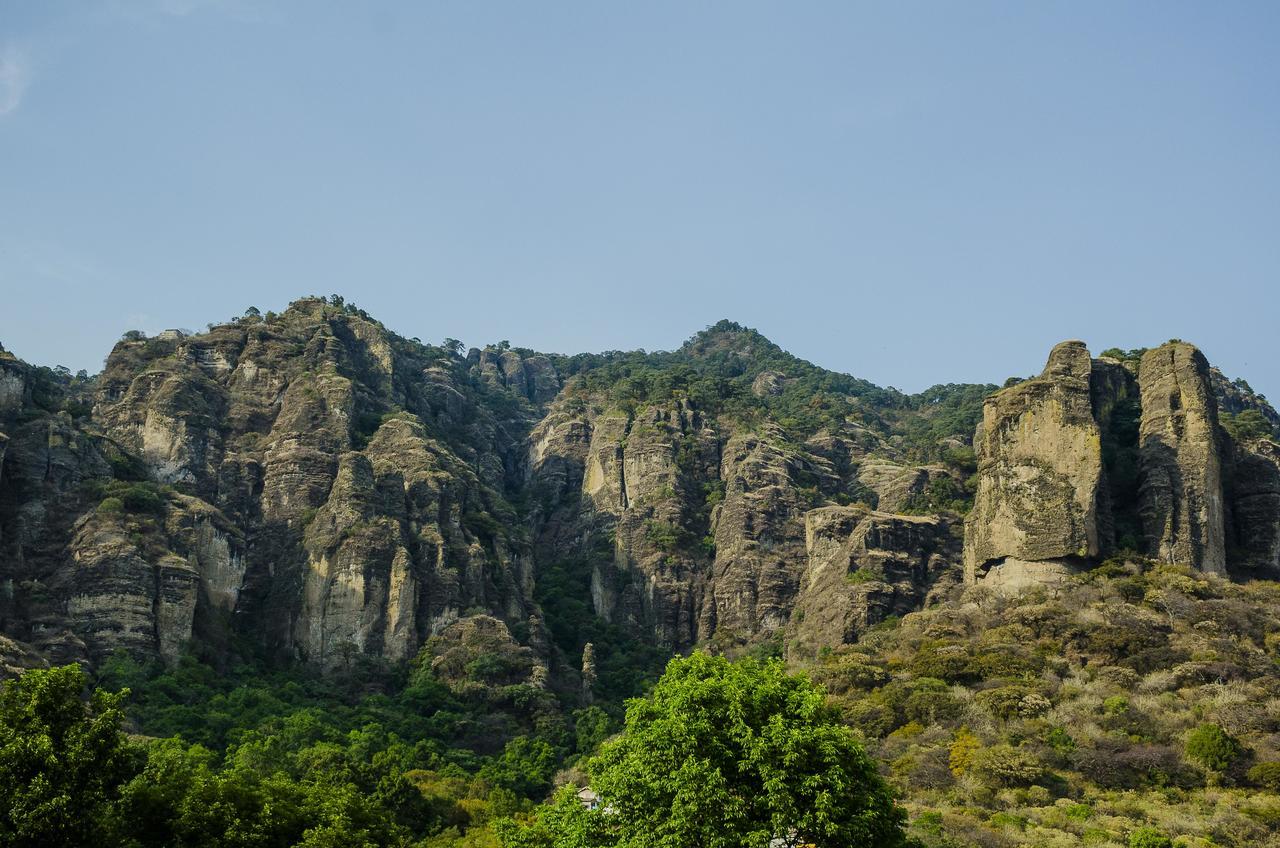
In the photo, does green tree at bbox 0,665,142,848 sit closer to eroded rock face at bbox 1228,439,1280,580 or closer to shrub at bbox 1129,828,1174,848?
shrub at bbox 1129,828,1174,848

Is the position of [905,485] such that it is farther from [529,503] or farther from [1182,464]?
[529,503]

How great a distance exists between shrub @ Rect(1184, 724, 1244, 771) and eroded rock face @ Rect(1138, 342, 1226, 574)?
2697cm

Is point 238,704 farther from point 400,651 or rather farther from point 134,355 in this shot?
point 134,355

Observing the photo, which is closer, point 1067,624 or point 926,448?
point 1067,624

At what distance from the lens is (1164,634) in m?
70.8

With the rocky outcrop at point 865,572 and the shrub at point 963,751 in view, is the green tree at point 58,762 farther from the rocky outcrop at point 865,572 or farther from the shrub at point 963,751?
the rocky outcrop at point 865,572

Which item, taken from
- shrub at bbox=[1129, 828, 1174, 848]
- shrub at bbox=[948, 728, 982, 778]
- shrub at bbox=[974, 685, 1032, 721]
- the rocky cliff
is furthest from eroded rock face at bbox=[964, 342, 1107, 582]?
shrub at bbox=[1129, 828, 1174, 848]

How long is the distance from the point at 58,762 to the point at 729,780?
53.5ft

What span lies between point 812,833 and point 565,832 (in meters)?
6.68

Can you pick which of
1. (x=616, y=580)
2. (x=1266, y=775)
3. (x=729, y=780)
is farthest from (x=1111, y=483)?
(x=729, y=780)

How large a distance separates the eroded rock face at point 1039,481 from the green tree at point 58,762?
200 feet

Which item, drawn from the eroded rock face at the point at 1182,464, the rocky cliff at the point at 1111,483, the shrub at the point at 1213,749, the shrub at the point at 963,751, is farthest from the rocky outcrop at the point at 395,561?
the shrub at the point at 1213,749

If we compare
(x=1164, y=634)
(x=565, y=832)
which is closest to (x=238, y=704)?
(x=565, y=832)

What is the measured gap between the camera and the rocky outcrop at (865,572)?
88.4 m
